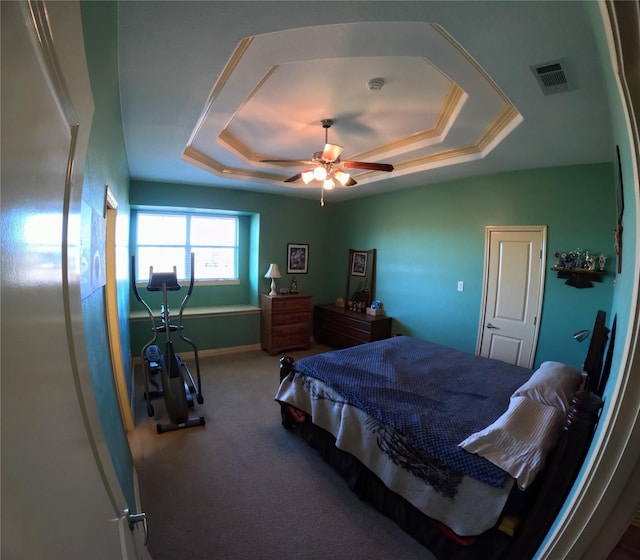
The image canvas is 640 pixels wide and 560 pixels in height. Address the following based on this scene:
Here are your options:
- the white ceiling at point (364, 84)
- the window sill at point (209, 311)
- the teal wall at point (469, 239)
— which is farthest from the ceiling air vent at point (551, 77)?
the window sill at point (209, 311)

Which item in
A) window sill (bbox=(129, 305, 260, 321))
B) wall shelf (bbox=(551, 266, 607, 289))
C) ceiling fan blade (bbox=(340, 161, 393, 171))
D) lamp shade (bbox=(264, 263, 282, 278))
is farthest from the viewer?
lamp shade (bbox=(264, 263, 282, 278))

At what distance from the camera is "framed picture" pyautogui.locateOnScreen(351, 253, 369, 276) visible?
5.22m

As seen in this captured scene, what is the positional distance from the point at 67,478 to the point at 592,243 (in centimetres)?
392

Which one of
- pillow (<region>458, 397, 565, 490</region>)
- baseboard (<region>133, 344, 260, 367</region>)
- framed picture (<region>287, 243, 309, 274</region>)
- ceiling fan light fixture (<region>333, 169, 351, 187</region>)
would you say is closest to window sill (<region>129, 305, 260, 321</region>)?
baseboard (<region>133, 344, 260, 367</region>)

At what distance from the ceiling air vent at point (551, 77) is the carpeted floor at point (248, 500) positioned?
8.95 feet

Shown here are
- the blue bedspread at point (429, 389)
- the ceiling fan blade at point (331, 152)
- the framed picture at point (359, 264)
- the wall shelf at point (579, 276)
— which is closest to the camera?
the blue bedspread at point (429, 389)

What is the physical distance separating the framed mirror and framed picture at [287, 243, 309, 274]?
0.81m

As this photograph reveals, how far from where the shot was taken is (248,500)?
2.04m

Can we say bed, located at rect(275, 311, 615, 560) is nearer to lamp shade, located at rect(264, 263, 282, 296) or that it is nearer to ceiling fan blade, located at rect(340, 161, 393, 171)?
ceiling fan blade, located at rect(340, 161, 393, 171)

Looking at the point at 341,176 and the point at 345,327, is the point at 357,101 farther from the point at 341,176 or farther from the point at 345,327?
the point at 345,327

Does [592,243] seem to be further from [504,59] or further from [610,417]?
[610,417]

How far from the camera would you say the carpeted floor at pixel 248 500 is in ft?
5.64

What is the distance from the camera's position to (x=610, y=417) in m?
0.68

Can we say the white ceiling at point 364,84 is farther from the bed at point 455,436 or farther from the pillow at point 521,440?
the pillow at point 521,440
